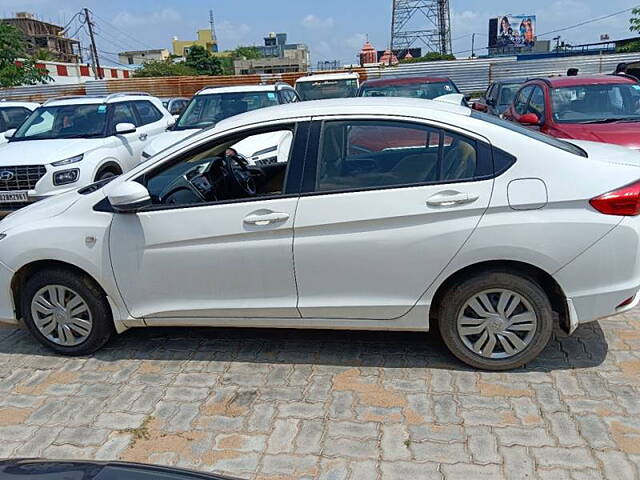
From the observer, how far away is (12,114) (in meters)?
10.2

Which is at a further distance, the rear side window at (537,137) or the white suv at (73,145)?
the white suv at (73,145)

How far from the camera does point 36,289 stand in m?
3.47

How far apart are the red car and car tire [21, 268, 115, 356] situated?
5.12 metres

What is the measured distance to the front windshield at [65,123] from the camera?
7.68m

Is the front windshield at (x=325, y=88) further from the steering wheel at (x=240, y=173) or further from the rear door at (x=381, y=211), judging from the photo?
the rear door at (x=381, y=211)

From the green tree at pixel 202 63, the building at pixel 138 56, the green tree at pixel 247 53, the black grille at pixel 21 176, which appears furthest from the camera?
the building at pixel 138 56

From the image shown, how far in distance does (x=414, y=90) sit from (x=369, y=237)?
7.10 m

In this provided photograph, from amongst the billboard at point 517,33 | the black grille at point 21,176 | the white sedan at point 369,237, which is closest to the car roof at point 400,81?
the black grille at point 21,176

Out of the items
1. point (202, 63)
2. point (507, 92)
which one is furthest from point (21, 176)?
point (202, 63)

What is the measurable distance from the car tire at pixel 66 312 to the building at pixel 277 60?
65.5m

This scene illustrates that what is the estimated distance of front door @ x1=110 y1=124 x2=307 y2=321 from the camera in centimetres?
306

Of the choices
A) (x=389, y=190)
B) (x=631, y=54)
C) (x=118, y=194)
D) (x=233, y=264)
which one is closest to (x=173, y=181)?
(x=118, y=194)

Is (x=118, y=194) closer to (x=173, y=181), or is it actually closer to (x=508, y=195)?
(x=173, y=181)

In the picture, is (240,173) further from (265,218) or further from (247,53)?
(247,53)
